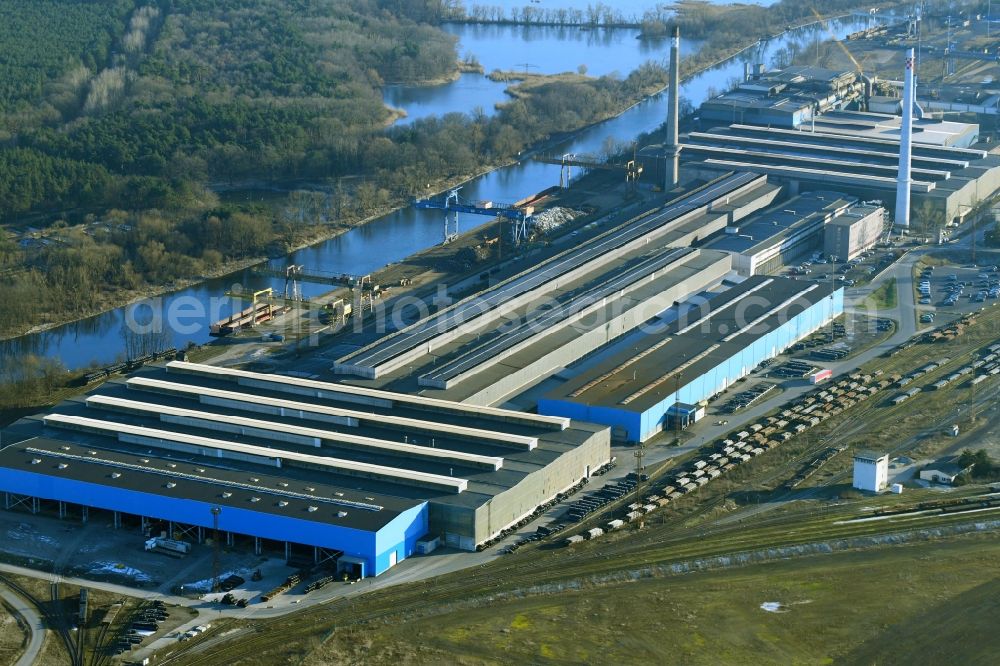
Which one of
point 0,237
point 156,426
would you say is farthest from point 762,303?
point 0,237

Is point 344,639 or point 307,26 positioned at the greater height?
point 307,26

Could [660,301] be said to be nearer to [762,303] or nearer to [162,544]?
[762,303]

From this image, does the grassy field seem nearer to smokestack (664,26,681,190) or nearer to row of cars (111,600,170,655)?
smokestack (664,26,681,190)

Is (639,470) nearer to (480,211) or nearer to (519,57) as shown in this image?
(480,211)

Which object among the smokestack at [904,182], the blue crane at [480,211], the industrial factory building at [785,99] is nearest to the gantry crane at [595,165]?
the blue crane at [480,211]

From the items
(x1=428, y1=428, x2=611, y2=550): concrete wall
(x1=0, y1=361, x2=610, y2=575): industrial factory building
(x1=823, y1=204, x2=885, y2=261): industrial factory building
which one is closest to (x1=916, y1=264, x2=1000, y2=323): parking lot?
(x1=823, y1=204, x2=885, y2=261): industrial factory building

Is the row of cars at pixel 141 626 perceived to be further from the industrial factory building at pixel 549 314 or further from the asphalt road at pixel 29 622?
the industrial factory building at pixel 549 314
